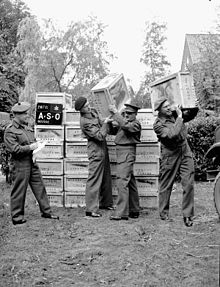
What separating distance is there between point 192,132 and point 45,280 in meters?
8.21

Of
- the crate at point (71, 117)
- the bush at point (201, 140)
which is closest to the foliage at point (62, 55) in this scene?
the bush at point (201, 140)

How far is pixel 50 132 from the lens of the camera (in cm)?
872

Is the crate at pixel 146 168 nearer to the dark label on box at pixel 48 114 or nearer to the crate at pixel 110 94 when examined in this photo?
the crate at pixel 110 94

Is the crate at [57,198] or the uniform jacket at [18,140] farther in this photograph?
the crate at [57,198]

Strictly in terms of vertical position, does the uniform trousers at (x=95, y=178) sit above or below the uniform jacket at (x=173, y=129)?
below

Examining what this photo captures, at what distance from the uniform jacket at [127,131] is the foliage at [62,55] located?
1004 inches

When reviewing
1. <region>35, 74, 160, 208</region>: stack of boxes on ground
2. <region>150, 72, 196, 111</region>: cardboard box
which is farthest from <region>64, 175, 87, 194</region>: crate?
<region>150, 72, 196, 111</region>: cardboard box

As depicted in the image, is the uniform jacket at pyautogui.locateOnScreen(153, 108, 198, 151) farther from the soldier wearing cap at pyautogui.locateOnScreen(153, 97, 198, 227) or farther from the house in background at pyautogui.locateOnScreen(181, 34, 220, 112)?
the house in background at pyautogui.locateOnScreen(181, 34, 220, 112)

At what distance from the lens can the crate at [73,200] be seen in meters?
8.80

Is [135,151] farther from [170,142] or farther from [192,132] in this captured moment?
[192,132]

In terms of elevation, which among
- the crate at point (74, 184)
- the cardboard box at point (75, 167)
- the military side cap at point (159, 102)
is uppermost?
the military side cap at point (159, 102)

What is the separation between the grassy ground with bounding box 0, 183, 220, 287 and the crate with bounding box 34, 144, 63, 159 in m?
1.07

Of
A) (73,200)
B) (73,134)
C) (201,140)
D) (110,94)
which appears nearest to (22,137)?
(73,134)

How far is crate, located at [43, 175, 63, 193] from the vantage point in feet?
28.7
